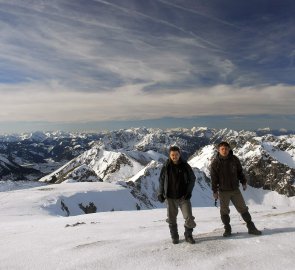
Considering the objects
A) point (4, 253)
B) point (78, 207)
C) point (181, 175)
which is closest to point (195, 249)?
point (181, 175)

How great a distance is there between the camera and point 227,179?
11.7 m

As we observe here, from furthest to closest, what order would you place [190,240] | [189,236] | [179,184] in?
[179,184]
[189,236]
[190,240]

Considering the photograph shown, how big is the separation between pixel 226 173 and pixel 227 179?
194 mm

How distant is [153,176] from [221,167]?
176406 millimetres

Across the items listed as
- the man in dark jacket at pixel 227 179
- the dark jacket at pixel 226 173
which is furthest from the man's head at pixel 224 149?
the dark jacket at pixel 226 173

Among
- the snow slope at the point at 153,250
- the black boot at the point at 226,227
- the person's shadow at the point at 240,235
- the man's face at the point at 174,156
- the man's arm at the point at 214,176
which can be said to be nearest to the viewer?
the snow slope at the point at 153,250

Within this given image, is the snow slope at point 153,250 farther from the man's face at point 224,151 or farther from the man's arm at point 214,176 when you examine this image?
the man's face at point 224,151

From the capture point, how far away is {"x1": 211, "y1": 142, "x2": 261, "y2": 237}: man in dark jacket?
1165 cm

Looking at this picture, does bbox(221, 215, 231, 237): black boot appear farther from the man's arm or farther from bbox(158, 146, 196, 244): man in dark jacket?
bbox(158, 146, 196, 244): man in dark jacket

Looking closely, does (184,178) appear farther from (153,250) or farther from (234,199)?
(153,250)

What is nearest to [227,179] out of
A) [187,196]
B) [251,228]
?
[187,196]

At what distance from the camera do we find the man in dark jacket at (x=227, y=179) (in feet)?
38.2

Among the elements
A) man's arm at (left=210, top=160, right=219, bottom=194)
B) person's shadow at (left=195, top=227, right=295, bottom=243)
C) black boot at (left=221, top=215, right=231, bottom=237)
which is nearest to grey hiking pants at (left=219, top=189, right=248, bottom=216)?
black boot at (left=221, top=215, right=231, bottom=237)

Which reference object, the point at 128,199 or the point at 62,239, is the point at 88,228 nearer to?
the point at 62,239
